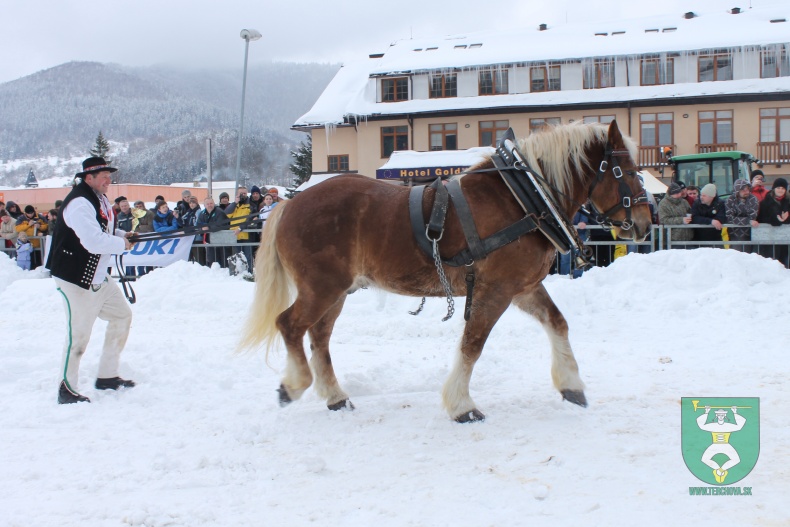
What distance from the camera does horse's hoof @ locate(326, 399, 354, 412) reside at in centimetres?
466

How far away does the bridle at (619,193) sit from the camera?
4.41 metres

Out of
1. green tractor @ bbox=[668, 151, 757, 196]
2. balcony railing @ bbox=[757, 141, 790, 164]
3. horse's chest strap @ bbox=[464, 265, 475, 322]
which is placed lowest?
horse's chest strap @ bbox=[464, 265, 475, 322]

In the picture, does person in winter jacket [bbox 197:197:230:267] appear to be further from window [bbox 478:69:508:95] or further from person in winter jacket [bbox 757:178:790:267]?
window [bbox 478:69:508:95]

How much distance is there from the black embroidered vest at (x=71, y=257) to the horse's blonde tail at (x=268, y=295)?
1287 mm

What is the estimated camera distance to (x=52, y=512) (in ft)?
9.94

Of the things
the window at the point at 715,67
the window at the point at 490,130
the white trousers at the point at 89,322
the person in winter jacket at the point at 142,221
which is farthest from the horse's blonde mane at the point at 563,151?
the window at the point at 715,67

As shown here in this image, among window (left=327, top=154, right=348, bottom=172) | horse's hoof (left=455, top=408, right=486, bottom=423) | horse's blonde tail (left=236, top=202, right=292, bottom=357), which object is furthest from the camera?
window (left=327, top=154, right=348, bottom=172)

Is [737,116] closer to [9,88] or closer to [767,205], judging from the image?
[767,205]

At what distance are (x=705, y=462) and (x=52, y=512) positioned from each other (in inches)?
126

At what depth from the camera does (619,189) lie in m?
4.45

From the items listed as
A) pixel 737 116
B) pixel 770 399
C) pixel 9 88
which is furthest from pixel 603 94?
pixel 9 88

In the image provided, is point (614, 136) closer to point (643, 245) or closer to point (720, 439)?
point (720, 439)

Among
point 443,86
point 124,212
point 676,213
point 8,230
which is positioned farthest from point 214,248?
point 443,86

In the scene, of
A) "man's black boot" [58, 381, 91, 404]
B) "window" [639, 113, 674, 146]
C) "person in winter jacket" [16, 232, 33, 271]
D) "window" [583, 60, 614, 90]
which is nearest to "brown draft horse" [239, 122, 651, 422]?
"man's black boot" [58, 381, 91, 404]
